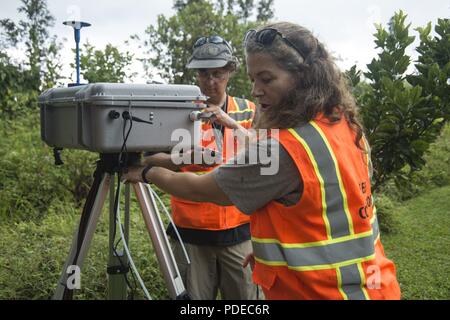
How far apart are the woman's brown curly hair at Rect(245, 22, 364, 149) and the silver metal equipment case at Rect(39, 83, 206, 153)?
0.35 meters

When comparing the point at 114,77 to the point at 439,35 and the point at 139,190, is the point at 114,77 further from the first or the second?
the point at 139,190

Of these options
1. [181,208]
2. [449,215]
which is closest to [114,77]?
[181,208]

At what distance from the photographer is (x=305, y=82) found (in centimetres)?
158

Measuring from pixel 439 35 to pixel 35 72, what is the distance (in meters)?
6.54

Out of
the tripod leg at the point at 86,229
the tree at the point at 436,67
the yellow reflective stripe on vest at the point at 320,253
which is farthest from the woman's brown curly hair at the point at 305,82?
the tree at the point at 436,67

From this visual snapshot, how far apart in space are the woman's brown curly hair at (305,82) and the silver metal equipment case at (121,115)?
35 centimetres

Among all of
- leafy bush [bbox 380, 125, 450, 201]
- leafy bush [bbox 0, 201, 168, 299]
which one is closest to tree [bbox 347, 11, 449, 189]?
leafy bush [bbox 0, 201, 168, 299]

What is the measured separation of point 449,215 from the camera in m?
5.96

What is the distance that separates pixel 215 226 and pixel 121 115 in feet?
3.44

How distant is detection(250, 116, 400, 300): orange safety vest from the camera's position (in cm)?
143

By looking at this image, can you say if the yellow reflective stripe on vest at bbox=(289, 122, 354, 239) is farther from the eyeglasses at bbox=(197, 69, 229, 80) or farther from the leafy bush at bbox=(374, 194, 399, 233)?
the leafy bush at bbox=(374, 194, 399, 233)

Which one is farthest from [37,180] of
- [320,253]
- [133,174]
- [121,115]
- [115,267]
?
[320,253]
